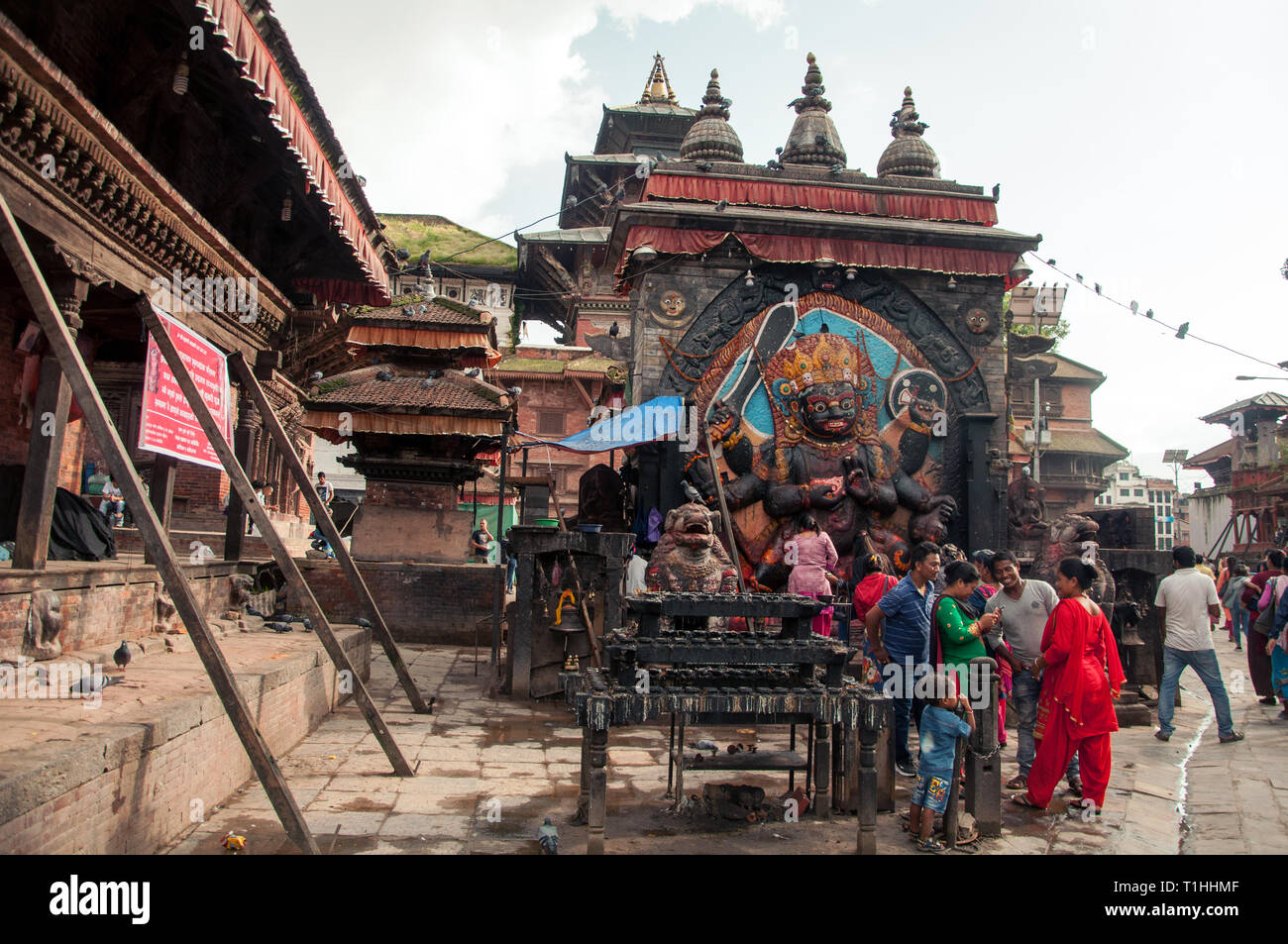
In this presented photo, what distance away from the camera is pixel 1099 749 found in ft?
20.2

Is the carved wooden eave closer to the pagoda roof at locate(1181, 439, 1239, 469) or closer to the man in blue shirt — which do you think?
the man in blue shirt

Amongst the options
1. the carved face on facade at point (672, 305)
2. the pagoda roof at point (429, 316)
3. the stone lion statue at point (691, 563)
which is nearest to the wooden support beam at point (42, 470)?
the stone lion statue at point (691, 563)

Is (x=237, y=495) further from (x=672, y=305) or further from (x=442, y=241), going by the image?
(x=442, y=241)

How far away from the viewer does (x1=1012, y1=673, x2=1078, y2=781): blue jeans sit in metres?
7.03

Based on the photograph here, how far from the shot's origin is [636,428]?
12.8m

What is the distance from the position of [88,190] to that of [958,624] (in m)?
7.27

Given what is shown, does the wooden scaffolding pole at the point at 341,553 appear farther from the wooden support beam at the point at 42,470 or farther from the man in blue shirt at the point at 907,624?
the man in blue shirt at the point at 907,624

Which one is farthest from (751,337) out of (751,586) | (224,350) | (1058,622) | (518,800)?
(518,800)

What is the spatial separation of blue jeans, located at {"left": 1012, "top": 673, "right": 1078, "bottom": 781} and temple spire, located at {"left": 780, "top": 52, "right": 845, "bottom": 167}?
12.1 m

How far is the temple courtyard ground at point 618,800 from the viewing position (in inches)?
209

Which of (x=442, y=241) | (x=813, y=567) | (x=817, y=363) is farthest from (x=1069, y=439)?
(x=813, y=567)

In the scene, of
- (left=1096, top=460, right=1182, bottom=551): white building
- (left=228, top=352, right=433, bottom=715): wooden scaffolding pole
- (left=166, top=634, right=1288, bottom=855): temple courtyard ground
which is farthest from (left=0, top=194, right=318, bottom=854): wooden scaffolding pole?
(left=1096, top=460, right=1182, bottom=551): white building

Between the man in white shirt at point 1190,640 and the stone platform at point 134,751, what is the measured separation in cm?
764

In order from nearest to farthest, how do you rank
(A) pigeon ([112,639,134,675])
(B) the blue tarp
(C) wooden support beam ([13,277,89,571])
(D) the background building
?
(C) wooden support beam ([13,277,89,571]) < (A) pigeon ([112,639,134,675]) < (B) the blue tarp < (D) the background building
